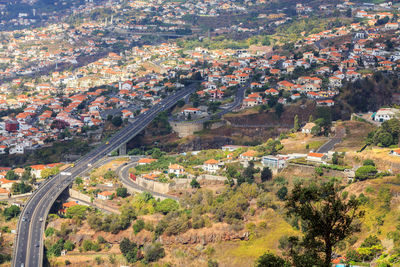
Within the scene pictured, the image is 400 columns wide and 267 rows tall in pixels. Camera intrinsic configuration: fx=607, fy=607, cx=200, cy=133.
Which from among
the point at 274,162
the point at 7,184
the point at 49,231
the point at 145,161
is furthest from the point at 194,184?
the point at 7,184

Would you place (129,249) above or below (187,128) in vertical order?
below

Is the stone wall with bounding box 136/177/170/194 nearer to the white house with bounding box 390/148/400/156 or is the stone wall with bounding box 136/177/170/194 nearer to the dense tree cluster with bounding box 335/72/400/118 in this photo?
the white house with bounding box 390/148/400/156

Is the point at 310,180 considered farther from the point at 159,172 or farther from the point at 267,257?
the point at 267,257

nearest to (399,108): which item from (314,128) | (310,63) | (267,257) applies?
(314,128)

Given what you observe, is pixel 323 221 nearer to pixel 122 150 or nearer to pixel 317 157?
pixel 317 157

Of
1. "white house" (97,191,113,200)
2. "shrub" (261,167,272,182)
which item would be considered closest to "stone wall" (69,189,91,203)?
"white house" (97,191,113,200)

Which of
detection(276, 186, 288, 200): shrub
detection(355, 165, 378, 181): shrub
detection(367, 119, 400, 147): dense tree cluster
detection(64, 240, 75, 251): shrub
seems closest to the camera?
detection(64, 240, 75, 251): shrub
